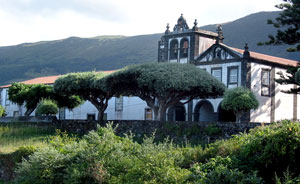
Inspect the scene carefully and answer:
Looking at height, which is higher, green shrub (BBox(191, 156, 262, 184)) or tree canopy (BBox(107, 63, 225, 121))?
tree canopy (BBox(107, 63, 225, 121))

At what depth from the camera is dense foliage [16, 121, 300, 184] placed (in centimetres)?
1055

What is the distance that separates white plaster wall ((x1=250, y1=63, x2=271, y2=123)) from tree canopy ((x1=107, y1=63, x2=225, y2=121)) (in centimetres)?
636

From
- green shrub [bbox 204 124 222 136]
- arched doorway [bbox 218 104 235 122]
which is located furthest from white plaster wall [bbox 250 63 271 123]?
green shrub [bbox 204 124 222 136]

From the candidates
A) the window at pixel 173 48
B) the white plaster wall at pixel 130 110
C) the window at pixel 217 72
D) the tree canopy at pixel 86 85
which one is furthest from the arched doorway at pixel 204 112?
the tree canopy at pixel 86 85

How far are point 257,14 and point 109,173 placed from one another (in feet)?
442

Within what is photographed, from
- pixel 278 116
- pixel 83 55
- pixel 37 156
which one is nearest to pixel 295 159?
pixel 37 156

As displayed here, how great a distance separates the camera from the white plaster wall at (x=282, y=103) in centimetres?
3997

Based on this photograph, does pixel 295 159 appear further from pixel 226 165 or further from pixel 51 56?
pixel 51 56

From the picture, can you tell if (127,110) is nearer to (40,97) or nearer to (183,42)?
(183,42)

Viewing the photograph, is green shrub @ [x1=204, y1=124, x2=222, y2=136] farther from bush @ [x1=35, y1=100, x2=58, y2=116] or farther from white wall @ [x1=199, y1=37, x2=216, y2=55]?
white wall @ [x1=199, y1=37, x2=216, y2=55]

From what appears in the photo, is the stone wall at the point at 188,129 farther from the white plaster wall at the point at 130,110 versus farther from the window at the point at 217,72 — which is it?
the white plaster wall at the point at 130,110

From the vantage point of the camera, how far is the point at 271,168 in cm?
1089

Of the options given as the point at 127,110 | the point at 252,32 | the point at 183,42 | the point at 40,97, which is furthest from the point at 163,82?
the point at 252,32

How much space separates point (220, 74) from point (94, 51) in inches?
4248
